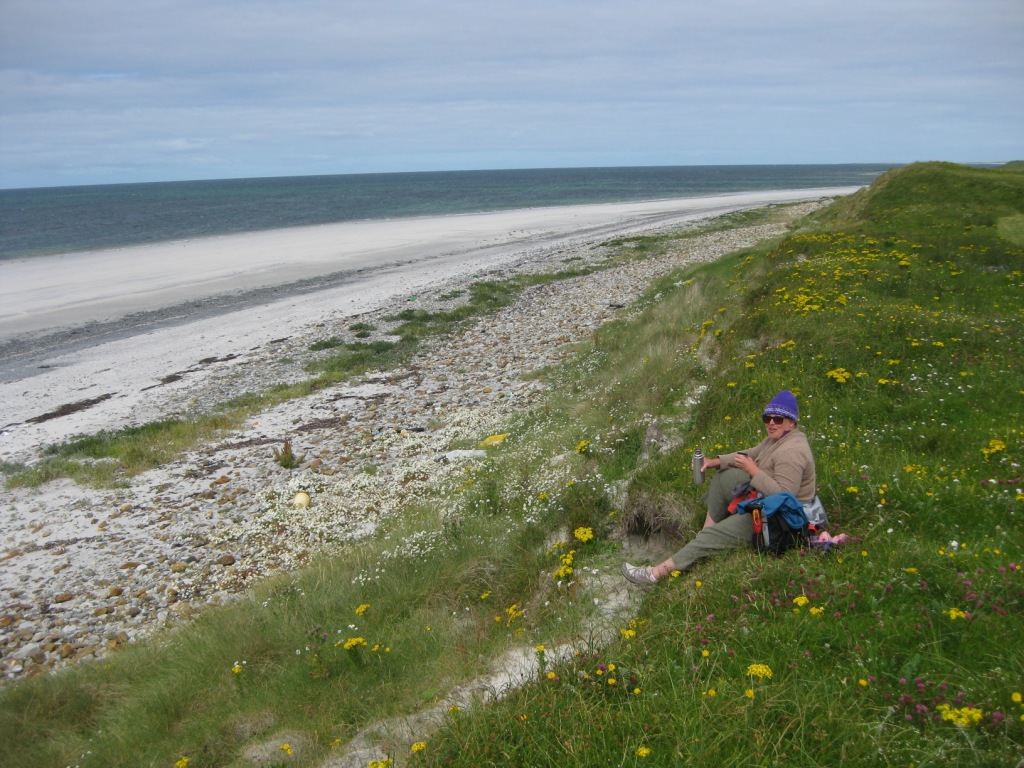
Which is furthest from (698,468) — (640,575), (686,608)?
(686,608)

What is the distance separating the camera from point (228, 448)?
14578mm

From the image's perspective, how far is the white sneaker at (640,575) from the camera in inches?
245

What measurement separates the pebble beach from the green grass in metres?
1.32

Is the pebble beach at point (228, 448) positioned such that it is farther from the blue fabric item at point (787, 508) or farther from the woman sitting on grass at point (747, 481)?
the blue fabric item at point (787, 508)

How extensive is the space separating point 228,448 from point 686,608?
472 inches

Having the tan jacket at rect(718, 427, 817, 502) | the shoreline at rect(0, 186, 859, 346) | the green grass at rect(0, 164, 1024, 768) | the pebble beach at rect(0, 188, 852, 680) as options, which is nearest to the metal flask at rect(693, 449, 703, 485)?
the tan jacket at rect(718, 427, 817, 502)

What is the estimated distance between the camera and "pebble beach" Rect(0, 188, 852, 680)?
9.70 metres

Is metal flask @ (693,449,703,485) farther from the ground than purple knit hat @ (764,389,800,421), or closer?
closer

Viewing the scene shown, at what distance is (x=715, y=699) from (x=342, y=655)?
405cm

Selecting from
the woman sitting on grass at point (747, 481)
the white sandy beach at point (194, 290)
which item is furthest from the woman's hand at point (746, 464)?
the white sandy beach at point (194, 290)

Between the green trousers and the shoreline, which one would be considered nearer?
the green trousers

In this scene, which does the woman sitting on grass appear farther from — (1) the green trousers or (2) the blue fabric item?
(2) the blue fabric item

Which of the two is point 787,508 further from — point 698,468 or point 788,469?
point 698,468

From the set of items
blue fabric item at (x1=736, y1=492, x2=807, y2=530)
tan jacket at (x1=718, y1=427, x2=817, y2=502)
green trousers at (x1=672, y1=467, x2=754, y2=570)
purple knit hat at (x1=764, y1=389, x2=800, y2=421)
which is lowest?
green trousers at (x1=672, y1=467, x2=754, y2=570)
